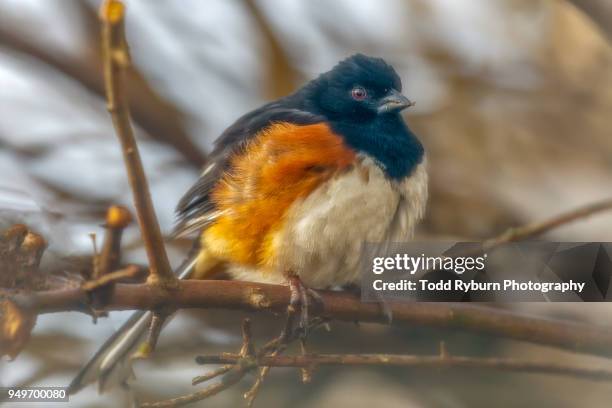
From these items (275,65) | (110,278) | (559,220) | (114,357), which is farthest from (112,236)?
(275,65)

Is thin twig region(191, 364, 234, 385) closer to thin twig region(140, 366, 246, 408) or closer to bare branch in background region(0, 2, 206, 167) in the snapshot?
thin twig region(140, 366, 246, 408)

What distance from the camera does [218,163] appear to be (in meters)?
3.65

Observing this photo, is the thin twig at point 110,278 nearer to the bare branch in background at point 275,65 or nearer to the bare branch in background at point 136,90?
the bare branch in background at point 136,90

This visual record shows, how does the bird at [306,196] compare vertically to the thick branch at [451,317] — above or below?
above

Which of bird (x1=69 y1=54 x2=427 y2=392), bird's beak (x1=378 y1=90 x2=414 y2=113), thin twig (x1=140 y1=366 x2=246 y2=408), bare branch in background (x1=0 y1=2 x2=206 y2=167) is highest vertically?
bare branch in background (x1=0 y1=2 x2=206 y2=167)

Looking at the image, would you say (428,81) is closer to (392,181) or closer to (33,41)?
(392,181)

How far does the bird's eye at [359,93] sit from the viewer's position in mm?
3658

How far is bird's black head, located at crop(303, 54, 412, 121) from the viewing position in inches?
142

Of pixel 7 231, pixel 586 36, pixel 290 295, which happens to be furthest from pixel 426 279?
pixel 586 36

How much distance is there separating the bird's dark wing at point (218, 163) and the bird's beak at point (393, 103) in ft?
0.83

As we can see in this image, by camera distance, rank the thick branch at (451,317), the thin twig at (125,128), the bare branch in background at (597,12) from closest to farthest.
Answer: the thin twig at (125,128)
the thick branch at (451,317)
the bare branch in background at (597,12)

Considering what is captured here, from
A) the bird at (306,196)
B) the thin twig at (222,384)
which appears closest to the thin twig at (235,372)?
the thin twig at (222,384)

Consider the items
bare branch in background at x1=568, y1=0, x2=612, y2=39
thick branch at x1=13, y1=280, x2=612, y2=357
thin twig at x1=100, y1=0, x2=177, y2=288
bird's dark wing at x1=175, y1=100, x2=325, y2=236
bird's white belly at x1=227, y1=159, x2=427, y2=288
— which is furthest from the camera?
bird's dark wing at x1=175, y1=100, x2=325, y2=236
